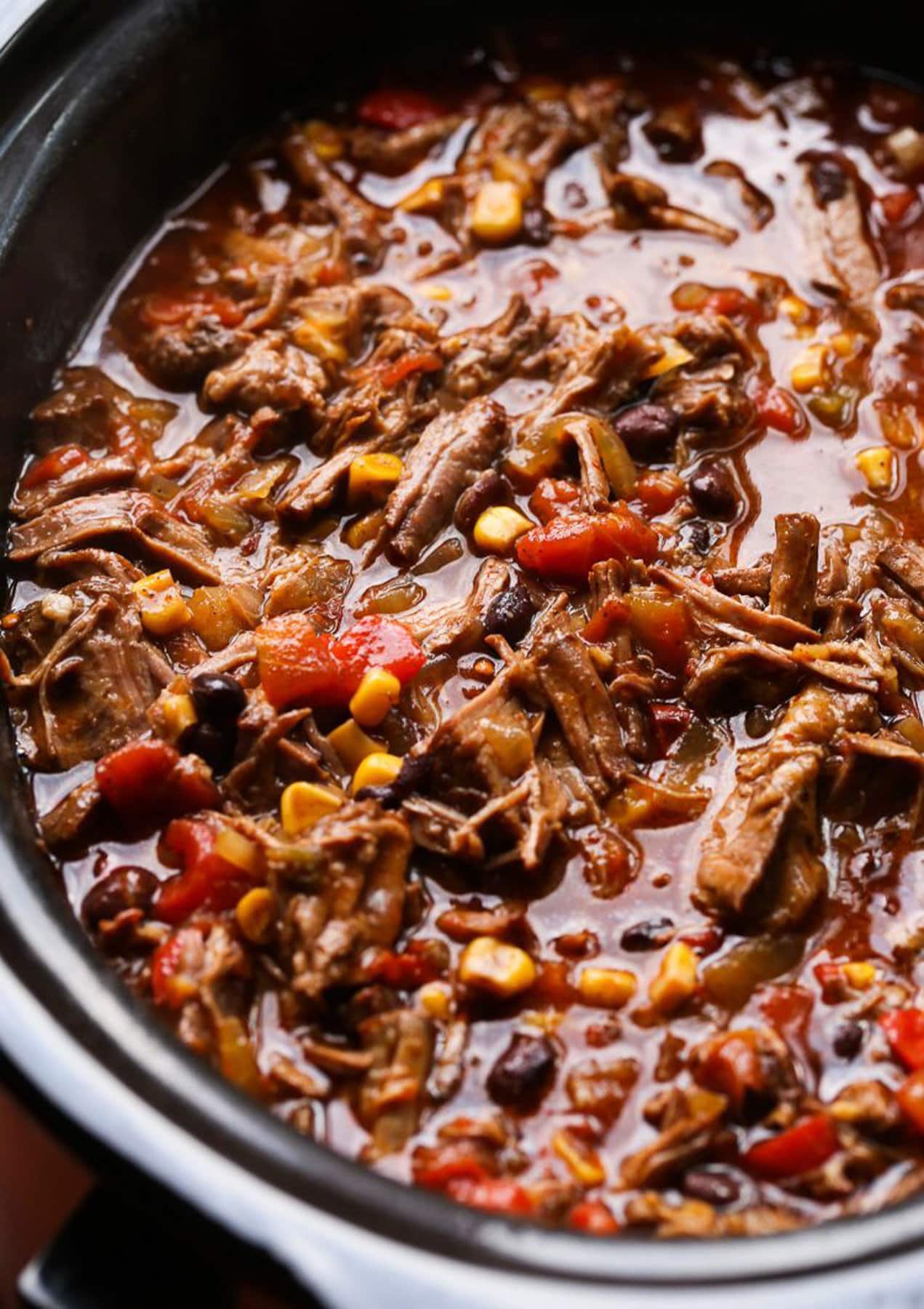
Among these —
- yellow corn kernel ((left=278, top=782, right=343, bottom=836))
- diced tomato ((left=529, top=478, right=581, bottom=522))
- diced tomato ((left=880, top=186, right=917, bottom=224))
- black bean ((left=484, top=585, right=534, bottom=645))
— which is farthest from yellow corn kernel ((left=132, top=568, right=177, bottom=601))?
diced tomato ((left=880, top=186, right=917, bottom=224))

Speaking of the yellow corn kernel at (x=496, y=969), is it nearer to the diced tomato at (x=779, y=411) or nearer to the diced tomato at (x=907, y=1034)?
the diced tomato at (x=907, y=1034)

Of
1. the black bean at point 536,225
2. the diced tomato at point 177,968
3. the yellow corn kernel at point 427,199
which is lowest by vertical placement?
the diced tomato at point 177,968

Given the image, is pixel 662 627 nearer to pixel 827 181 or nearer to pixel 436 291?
pixel 436 291

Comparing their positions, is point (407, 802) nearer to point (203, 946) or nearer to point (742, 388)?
point (203, 946)

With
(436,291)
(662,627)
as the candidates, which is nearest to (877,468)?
(662,627)

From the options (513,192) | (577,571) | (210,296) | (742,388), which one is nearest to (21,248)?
(210,296)

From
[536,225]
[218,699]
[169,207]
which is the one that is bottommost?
[218,699]

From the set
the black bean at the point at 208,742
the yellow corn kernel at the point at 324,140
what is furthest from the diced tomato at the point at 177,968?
the yellow corn kernel at the point at 324,140
